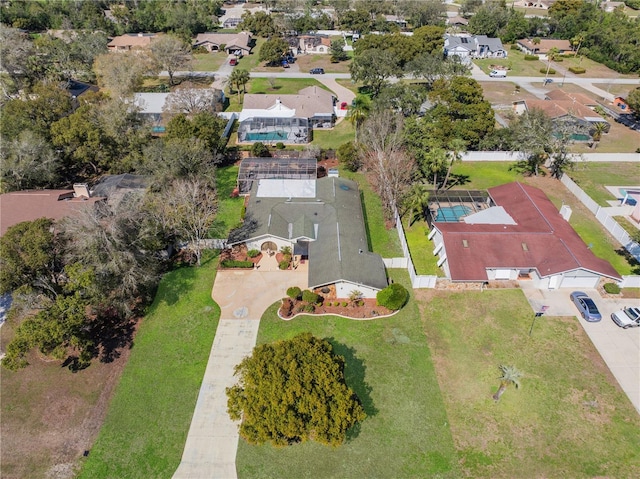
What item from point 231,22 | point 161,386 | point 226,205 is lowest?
point 161,386

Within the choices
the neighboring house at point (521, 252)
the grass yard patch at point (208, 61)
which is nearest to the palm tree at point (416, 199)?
the neighboring house at point (521, 252)

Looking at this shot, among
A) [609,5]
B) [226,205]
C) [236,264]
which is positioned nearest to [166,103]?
[226,205]

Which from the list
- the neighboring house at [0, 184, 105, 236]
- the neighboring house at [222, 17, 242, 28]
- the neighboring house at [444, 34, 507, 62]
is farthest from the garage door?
the neighboring house at [222, 17, 242, 28]

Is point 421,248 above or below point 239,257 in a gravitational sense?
above

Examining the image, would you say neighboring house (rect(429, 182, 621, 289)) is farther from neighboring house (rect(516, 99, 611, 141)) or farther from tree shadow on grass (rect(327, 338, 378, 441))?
neighboring house (rect(516, 99, 611, 141))

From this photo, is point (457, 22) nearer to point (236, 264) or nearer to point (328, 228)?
point (328, 228)

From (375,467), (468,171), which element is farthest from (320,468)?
(468,171)

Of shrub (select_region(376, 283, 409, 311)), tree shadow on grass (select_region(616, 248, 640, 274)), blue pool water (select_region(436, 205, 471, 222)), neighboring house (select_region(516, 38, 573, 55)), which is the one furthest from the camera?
neighboring house (select_region(516, 38, 573, 55))
